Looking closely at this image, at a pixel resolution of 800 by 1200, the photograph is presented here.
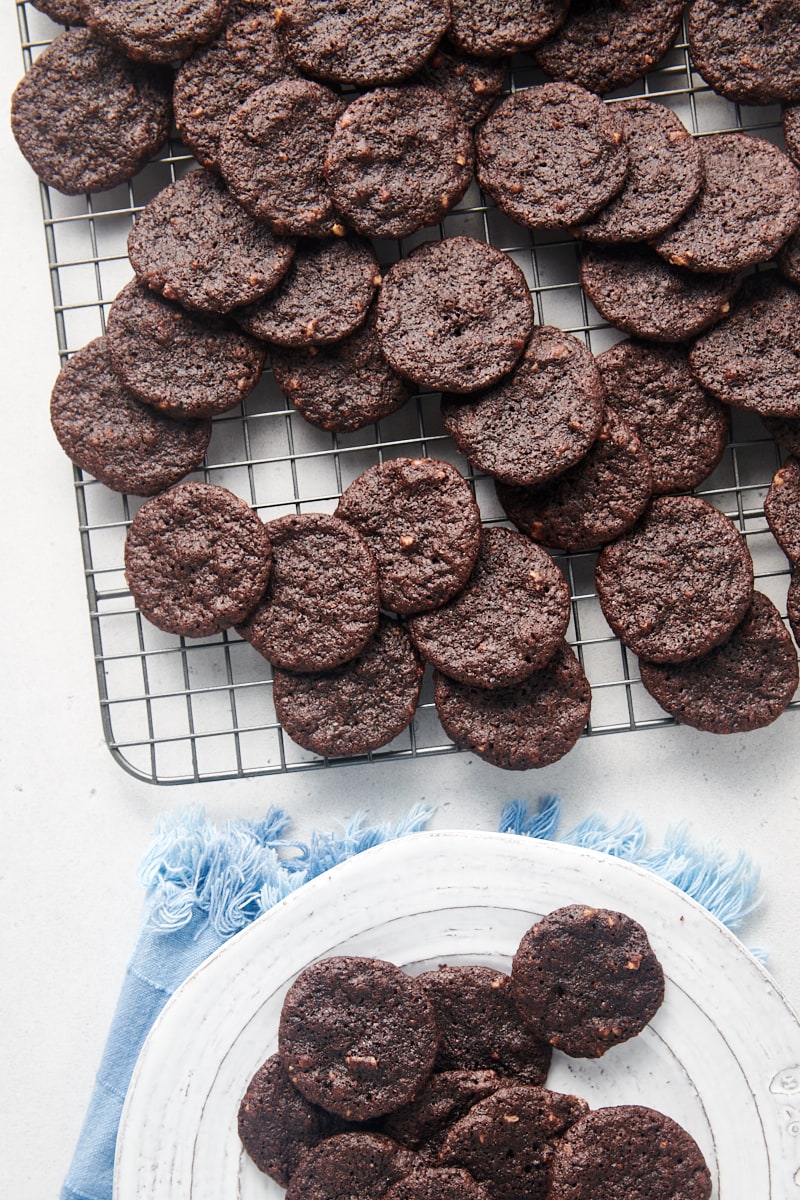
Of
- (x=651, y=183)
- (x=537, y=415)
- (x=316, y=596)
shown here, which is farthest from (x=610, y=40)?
(x=316, y=596)

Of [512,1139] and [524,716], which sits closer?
[512,1139]

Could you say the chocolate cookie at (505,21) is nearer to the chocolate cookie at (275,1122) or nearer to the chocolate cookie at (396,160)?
the chocolate cookie at (396,160)

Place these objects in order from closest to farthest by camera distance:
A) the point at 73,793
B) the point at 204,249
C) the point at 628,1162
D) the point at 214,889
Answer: the point at 628,1162, the point at 204,249, the point at 214,889, the point at 73,793

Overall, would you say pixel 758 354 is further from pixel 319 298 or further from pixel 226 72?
pixel 226 72

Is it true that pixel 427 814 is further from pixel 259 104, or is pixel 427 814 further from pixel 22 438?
pixel 259 104

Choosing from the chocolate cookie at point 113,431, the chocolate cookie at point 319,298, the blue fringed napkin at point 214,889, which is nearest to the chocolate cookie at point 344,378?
the chocolate cookie at point 319,298
